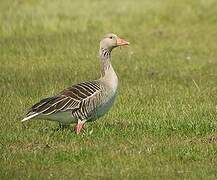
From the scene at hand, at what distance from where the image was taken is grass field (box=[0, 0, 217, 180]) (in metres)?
8.62

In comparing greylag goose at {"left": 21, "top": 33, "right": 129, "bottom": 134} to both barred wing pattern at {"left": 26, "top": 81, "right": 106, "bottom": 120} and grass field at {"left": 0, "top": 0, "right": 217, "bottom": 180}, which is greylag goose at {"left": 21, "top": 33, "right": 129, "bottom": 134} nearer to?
barred wing pattern at {"left": 26, "top": 81, "right": 106, "bottom": 120}

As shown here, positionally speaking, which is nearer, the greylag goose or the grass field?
the grass field

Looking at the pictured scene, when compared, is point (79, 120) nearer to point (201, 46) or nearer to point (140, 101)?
point (140, 101)

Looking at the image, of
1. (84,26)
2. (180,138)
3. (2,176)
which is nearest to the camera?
(2,176)

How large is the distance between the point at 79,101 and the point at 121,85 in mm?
4703

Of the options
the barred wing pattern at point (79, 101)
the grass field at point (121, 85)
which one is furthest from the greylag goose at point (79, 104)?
the grass field at point (121, 85)

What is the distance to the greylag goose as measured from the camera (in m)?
9.70

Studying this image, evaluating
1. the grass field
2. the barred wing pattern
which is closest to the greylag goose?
the barred wing pattern

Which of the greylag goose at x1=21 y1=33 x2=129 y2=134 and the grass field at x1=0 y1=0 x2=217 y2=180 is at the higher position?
the greylag goose at x1=21 y1=33 x2=129 y2=134

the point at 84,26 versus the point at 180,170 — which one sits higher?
the point at 180,170

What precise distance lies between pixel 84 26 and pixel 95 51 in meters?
3.48

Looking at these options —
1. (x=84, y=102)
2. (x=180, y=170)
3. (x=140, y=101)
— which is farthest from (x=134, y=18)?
(x=180, y=170)

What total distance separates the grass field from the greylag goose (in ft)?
0.71

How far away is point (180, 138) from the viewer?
995 centimetres
